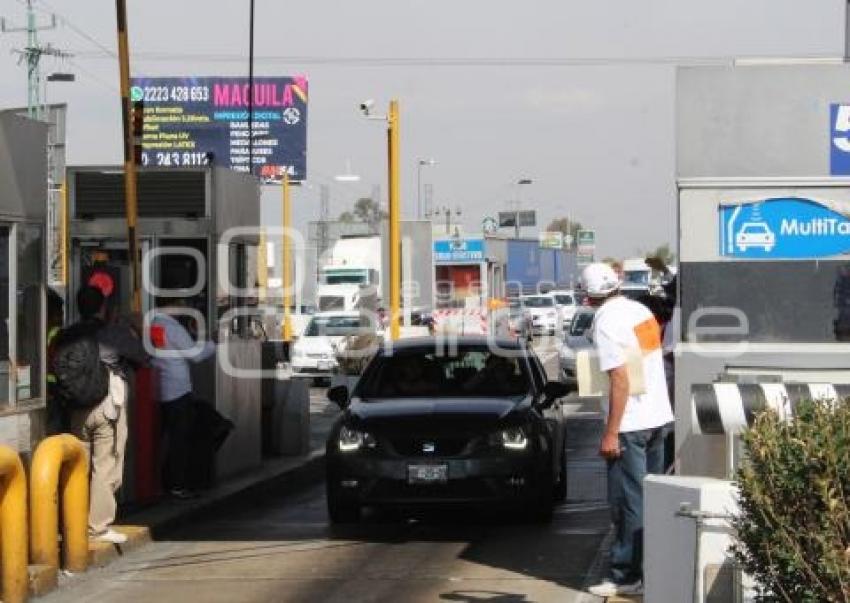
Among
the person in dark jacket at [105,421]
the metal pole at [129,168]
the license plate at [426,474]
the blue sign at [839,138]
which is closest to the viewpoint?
the blue sign at [839,138]

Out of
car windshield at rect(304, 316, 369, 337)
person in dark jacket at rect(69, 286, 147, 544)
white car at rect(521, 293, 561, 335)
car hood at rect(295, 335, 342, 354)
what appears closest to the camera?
person in dark jacket at rect(69, 286, 147, 544)

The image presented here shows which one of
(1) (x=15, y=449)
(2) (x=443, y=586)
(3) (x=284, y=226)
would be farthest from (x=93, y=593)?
(3) (x=284, y=226)

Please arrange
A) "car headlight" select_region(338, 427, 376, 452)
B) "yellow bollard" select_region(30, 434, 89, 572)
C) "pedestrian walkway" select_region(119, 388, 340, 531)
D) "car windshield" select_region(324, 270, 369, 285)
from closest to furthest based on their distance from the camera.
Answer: "yellow bollard" select_region(30, 434, 89, 572) → "car headlight" select_region(338, 427, 376, 452) → "pedestrian walkway" select_region(119, 388, 340, 531) → "car windshield" select_region(324, 270, 369, 285)

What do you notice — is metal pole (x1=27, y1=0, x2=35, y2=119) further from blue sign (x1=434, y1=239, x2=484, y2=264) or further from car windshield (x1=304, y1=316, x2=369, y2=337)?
blue sign (x1=434, y1=239, x2=484, y2=264)

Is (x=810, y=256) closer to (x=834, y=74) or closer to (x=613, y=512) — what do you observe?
(x=834, y=74)

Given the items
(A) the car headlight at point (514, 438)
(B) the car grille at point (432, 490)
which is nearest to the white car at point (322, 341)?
(A) the car headlight at point (514, 438)

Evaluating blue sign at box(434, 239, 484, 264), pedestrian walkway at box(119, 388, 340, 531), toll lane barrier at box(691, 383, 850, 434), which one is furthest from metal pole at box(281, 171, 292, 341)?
toll lane barrier at box(691, 383, 850, 434)

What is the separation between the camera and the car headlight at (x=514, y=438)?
42.6 ft

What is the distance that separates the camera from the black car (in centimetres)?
1276

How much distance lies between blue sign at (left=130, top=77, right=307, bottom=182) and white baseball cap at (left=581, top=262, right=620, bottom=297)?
56149 mm

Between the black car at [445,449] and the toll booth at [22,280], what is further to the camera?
the black car at [445,449]

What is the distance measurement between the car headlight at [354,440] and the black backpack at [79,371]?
225 cm

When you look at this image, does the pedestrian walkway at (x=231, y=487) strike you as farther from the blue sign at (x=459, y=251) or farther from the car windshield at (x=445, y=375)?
the blue sign at (x=459, y=251)

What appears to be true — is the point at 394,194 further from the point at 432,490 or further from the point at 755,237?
the point at 755,237
